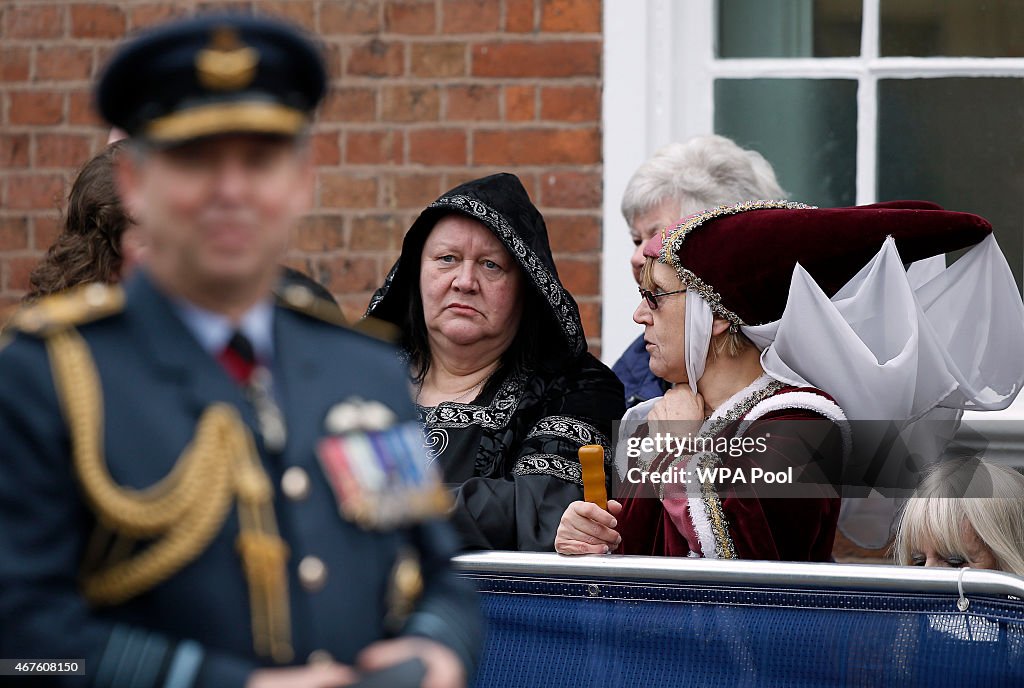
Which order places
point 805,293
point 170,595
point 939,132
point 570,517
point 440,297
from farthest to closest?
1. point 939,132
2. point 440,297
3. point 805,293
4. point 570,517
5. point 170,595

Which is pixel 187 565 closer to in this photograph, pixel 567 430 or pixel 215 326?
pixel 215 326

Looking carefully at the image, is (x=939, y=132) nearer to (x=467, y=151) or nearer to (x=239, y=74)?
(x=467, y=151)

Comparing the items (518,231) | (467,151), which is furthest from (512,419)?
(467,151)

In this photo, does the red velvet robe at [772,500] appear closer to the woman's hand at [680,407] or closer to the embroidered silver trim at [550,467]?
the woman's hand at [680,407]

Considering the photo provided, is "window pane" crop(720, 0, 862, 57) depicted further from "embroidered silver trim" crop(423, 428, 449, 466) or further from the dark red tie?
the dark red tie

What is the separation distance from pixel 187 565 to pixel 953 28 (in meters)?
3.67

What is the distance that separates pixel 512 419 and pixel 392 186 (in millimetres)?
1478

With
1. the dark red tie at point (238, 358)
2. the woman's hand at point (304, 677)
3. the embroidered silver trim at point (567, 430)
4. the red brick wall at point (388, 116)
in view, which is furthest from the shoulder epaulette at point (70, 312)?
the red brick wall at point (388, 116)

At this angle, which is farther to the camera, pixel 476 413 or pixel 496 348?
pixel 496 348

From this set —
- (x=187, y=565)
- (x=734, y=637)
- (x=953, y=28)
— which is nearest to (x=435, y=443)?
(x=734, y=637)

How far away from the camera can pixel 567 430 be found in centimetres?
322

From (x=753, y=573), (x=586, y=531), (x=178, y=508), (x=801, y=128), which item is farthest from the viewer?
(x=801, y=128)

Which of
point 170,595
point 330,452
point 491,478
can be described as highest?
point 330,452

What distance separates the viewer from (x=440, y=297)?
3381 mm
